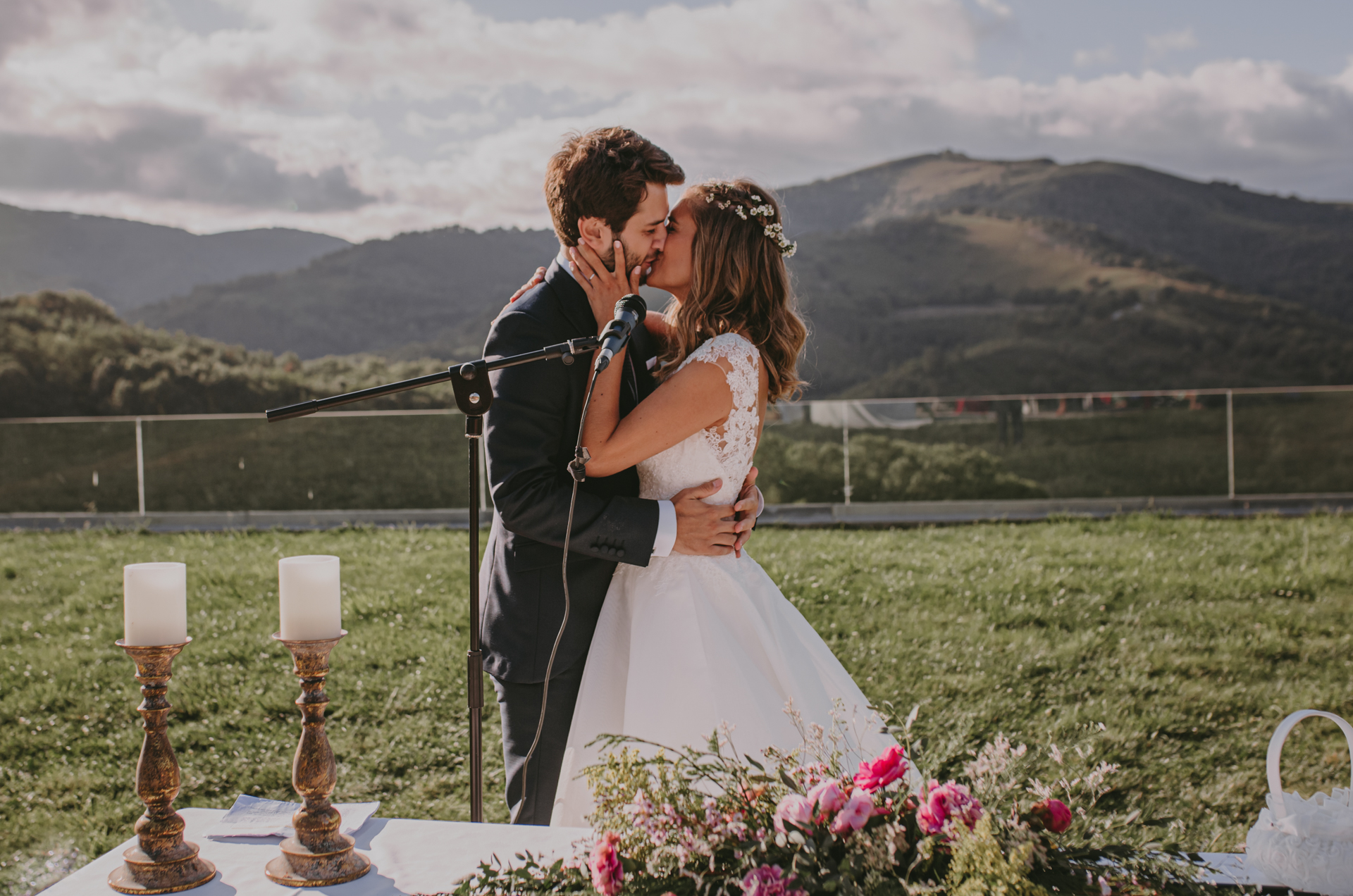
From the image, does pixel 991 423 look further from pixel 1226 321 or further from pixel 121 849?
pixel 1226 321

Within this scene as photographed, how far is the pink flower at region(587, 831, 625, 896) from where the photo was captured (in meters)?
1.26

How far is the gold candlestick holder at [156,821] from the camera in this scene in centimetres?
165

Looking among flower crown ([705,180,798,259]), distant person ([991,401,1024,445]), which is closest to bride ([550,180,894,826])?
flower crown ([705,180,798,259])

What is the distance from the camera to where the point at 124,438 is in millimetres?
9430

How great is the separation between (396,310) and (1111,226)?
1663 inches

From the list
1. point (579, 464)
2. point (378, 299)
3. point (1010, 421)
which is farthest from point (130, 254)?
point (579, 464)

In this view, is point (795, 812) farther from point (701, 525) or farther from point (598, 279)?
point (598, 279)

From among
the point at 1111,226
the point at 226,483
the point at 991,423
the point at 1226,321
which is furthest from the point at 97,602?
the point at 1111,226

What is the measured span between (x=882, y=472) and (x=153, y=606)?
7942 millimetres

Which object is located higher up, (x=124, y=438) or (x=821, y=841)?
(x=124, y=438)

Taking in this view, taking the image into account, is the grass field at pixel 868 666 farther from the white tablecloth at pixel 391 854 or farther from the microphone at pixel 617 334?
the microphone at pixel 617 334

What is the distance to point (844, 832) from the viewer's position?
3.95 feet

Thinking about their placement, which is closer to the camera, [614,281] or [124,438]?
[614,281]

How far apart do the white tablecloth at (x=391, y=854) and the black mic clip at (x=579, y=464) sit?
68cm
